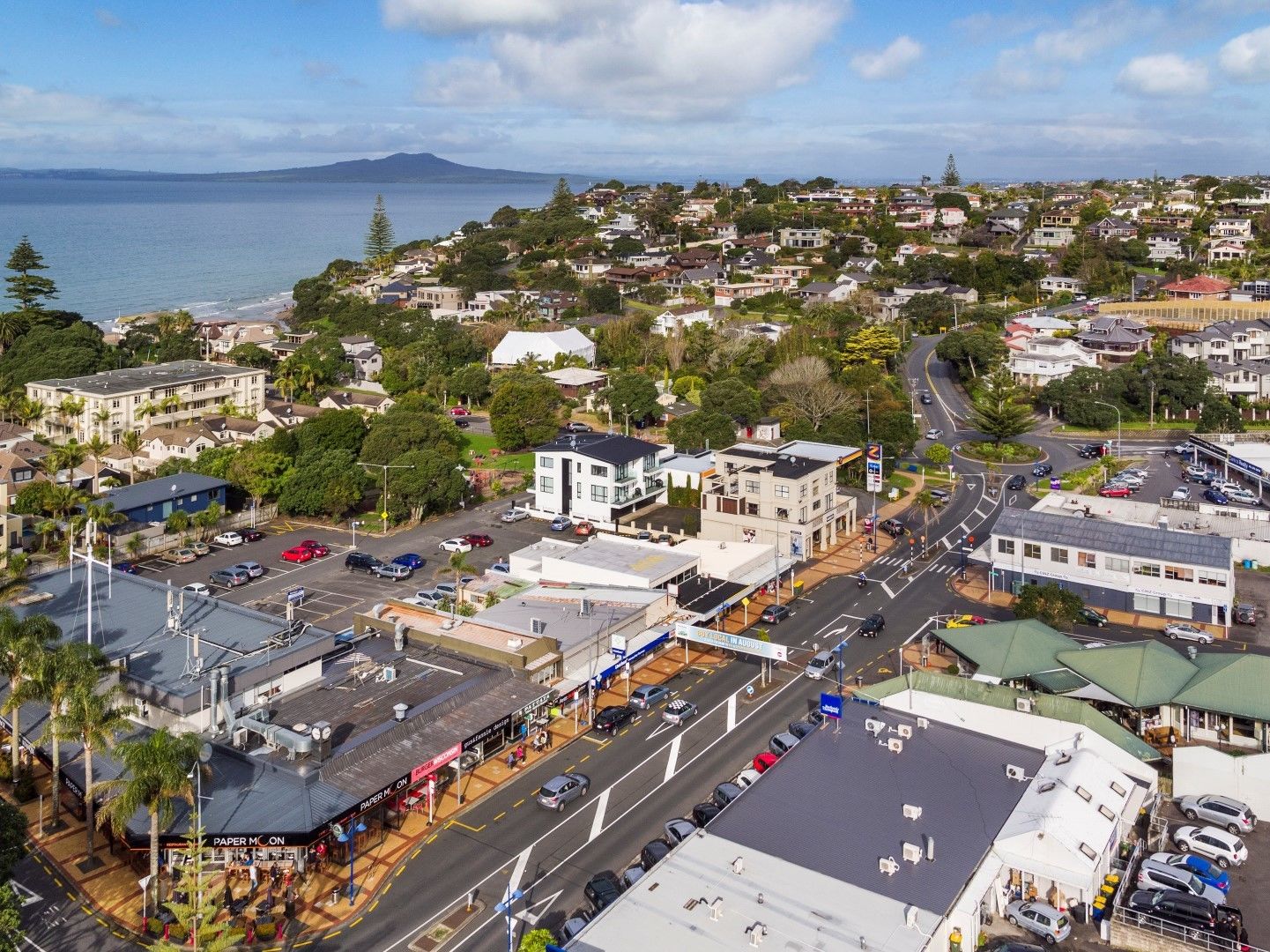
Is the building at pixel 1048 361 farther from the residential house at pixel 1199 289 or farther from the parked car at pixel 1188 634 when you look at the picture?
the parked car at pixel 1188 634

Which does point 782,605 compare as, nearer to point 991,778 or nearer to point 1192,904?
point 991,778

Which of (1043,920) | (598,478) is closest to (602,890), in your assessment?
(1043,920)

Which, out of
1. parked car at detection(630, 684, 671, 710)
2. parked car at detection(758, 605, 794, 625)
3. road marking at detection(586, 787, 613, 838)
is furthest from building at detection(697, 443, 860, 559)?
road marking at detection(586, 787, 613, 838)

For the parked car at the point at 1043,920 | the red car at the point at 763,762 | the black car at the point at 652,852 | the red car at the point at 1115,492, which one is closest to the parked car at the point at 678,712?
the red car at the point at 763,762

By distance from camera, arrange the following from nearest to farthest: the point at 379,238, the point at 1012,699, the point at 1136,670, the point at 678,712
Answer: the point at 1012,699
the point at 1136,670
the point at 678,712
the point at 379,238

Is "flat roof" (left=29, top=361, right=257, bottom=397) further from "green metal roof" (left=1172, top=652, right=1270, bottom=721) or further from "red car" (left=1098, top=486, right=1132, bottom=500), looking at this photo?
"green metal roof" (left=1172, top=652, right=1270, bottom=721)

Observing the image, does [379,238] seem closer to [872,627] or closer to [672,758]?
[872,627]
